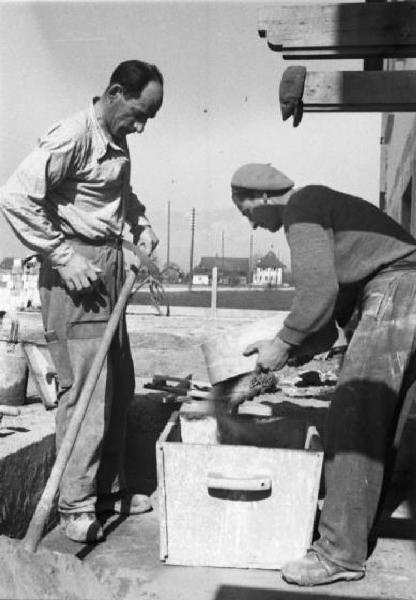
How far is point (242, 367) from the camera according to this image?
3369mm

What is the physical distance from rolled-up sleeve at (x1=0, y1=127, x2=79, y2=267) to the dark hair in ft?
1.30

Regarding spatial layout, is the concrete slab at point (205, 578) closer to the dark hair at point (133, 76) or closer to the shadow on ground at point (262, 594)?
the shadow on ground at point (262, 594)

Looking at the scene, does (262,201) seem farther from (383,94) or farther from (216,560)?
(216,560)

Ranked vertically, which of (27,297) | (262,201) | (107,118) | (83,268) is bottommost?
(27,297)

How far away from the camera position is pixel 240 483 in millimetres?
3068

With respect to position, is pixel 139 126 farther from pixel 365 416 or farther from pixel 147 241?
pixel 365 416

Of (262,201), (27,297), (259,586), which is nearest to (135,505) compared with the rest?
(259,586)

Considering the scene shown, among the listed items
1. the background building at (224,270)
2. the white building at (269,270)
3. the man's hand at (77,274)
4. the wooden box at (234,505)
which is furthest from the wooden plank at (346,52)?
the white building at (269,270)

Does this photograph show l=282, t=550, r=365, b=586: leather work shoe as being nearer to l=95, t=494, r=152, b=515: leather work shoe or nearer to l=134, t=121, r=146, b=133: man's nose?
l=95, t=494, r=152, b=515: leather work shoe

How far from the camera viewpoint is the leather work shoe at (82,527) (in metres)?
3.43

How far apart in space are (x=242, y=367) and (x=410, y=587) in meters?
1.19

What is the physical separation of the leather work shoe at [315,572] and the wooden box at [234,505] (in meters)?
0.08

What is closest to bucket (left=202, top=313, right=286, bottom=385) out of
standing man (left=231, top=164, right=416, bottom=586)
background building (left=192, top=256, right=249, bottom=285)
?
standing man (left=231, top=164, right=416, bottom=586)

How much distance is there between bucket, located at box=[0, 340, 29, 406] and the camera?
16.1ft
